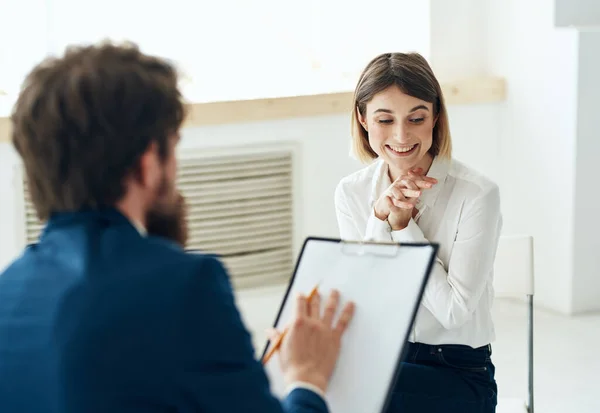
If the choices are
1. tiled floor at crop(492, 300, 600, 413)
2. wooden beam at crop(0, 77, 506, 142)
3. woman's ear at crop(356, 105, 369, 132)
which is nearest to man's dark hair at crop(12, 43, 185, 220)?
woman's ear at crop(356, 105, 369, 132)

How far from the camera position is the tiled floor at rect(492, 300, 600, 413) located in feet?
11.0

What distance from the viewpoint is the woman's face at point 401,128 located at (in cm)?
220

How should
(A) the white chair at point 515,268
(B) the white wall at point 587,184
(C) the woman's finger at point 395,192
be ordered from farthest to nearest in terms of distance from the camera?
(B) the white wall at point 587,184 < (A) the white chair at point 515,268 < (C) the woman's finger at point 395,192

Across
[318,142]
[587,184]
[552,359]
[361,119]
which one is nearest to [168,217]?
[361,119]

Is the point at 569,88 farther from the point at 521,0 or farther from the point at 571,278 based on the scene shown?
the point at 571,278

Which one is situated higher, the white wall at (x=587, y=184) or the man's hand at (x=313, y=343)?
the man's hand at (x=313, y=343)

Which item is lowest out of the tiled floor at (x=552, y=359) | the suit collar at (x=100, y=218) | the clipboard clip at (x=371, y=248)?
the tiled floor at (x=552, y=359)

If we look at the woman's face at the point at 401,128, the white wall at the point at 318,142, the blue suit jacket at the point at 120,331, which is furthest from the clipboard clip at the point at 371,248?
the white wall at the point at 318,142

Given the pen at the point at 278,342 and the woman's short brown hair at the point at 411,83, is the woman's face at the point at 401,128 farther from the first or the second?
the pen at the point at 278,342

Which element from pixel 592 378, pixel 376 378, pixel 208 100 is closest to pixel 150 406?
pixel 376 378

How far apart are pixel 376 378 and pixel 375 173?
0.90m

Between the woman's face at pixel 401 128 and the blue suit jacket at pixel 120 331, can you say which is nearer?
the blue suit jacket at pixel 120 331

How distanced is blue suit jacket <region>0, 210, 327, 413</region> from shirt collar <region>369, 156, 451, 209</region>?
3.33ft

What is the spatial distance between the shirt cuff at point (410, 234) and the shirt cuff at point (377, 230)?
0.08ft
